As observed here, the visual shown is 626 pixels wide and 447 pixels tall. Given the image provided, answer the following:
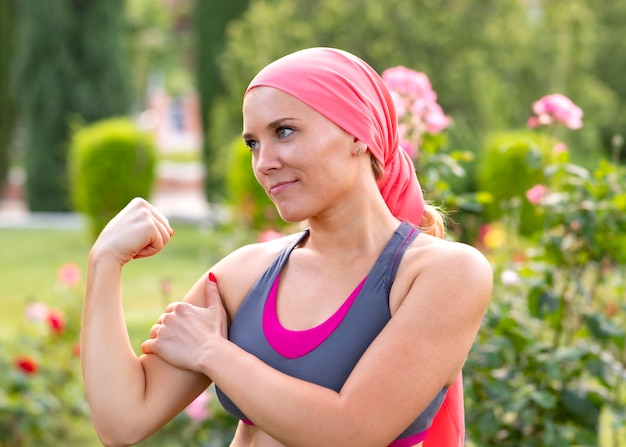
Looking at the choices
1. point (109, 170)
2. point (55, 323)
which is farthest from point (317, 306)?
point (109, 170)

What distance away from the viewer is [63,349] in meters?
5.25

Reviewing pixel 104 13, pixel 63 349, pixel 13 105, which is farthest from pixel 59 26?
pixel 63 349

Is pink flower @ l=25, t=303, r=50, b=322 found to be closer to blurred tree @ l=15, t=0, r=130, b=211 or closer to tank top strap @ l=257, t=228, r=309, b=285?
tank top strap @ l=257, t=228, r=309, b=285

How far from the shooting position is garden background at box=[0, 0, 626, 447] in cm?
349

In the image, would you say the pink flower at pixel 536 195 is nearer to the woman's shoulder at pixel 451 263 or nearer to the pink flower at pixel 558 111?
the pink flower at pixel 558 111

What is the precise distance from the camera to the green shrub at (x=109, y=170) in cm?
1208

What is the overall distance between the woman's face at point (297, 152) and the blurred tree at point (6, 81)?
14.7 m

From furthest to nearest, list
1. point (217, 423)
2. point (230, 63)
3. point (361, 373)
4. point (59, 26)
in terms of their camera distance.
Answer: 1. point (59, 26)
2. point (230, 63)
3. point (217, 423)
4. point (361, 373)

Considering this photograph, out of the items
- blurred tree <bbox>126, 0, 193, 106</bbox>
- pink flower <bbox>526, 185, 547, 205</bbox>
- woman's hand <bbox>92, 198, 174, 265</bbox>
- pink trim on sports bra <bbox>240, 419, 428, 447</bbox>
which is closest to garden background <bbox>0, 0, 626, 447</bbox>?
pink flower <bbox>526, 185, 547, 205</bbox>

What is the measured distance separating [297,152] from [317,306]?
0.26 metres

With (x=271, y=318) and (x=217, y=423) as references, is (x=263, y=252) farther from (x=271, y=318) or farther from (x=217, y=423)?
(x=217, y=423)

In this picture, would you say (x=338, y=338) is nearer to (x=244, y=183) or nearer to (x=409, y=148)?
(x=409, y=148)

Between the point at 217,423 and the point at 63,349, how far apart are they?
1656mm

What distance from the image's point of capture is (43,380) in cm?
485
